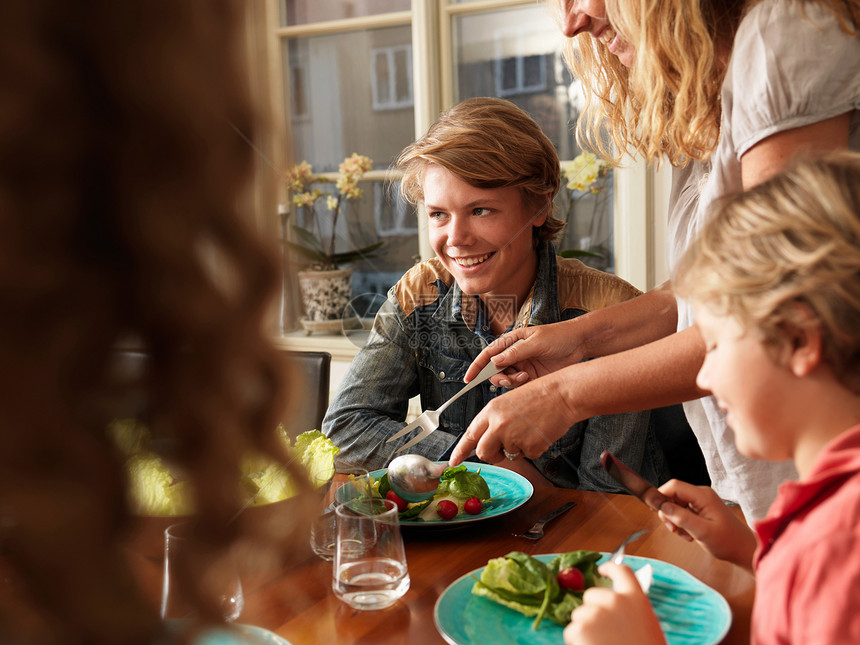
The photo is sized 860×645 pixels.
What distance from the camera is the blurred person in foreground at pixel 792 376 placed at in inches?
21.9

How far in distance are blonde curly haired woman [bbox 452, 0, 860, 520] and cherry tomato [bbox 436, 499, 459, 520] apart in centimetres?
6

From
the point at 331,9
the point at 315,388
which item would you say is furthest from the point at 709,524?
the point at 331,9

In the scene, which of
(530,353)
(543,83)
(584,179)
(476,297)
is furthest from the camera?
(543,83)

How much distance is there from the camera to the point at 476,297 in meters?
1.63

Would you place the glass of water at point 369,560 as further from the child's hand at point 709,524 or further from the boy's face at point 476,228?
the boy's face at point 476,228

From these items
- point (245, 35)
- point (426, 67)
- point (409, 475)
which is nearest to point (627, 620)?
point (409, 475)

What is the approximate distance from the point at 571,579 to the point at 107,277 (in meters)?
0.71

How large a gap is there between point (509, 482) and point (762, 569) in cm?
52

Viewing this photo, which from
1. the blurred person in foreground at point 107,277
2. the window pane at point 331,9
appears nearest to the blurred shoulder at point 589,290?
the window pane at point 331,9

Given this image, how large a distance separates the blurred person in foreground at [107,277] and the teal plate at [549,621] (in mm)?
595

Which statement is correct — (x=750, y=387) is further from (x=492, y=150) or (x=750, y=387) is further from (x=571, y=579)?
(x=492, y=150)

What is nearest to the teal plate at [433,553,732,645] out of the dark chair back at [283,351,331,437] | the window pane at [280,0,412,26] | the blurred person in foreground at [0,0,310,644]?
the blurred person in foreground at [0,0,310,644]

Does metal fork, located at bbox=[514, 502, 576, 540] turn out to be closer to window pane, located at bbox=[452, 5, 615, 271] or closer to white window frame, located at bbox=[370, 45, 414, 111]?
window pane, located at bbox=[452, 5, 615, 271]

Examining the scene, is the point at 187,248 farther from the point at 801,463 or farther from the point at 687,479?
the point at 687,479
